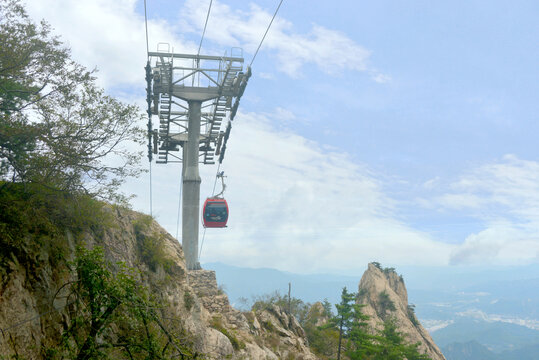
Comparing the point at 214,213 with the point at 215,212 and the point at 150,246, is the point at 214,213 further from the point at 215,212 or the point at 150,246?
the point at 150,246

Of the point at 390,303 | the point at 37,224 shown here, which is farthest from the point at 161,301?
the point at 390,303

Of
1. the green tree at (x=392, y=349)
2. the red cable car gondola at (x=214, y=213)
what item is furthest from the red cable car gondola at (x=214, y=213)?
the green tree at (x=392, y=349)

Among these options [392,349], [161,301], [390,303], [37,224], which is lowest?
[392,349]

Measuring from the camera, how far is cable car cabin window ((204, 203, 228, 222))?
101 ft

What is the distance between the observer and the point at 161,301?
21266 millimetres

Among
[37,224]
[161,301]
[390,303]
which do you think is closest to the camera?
[37,224]

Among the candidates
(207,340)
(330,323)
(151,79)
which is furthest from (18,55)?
(330,323)

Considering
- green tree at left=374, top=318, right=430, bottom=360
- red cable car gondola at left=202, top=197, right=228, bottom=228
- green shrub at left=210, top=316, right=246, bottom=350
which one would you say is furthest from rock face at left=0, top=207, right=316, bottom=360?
green tree at left=374, top=318, right=430, bottom=360

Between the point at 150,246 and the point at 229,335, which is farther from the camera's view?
the point at 229,335

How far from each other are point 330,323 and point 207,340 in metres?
21.5

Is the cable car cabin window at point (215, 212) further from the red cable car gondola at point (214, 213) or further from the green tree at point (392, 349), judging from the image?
the green tree at point (392, 349)

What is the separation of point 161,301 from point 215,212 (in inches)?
407

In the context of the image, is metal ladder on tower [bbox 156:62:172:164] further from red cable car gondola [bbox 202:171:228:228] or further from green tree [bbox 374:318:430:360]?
green tree [bbox 374:318:430:360]

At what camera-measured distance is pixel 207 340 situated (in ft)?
77.6
